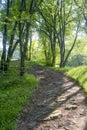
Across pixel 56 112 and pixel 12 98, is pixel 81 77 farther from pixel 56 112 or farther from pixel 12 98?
pixel 56 112

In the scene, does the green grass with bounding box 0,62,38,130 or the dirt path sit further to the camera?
the green grass with bounding box 0,62,38,130

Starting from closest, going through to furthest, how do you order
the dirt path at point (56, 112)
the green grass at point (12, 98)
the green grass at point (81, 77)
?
the dirt path at point (56, 112), the green grass at point (12, 98), the green grass at point (81, 77)

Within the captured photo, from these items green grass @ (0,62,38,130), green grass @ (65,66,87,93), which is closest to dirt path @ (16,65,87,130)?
green grass @ (0,62,38,130)

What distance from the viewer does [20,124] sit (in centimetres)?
935

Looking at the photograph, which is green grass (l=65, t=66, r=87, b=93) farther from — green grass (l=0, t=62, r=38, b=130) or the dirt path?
green grass (l=0, t=62, r=38, b=130)

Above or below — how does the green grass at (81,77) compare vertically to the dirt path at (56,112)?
above

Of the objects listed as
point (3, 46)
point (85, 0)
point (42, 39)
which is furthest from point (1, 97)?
point (42, 39)

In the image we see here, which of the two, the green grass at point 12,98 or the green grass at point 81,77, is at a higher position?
the green grass at point 81,77

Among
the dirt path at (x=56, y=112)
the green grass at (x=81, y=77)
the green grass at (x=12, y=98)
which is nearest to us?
the dirt path at (x=56, y=112)

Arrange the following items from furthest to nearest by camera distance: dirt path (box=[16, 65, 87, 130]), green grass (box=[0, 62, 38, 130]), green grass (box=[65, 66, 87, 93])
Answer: green grass (box=[65, 66, 87, 93]) → green grass (box=[0, 62, 38, 130]) → dirt path (box=[16, 65, 87, 130])

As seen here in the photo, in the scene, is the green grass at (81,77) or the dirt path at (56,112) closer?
the dirt path at (56,112)

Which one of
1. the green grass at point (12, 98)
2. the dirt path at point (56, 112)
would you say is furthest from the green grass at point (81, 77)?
the green grass at point (12, 98)

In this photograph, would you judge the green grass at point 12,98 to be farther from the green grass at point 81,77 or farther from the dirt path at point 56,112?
the green grass at point 81,77

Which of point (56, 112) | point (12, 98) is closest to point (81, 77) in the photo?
point (12, 98)
